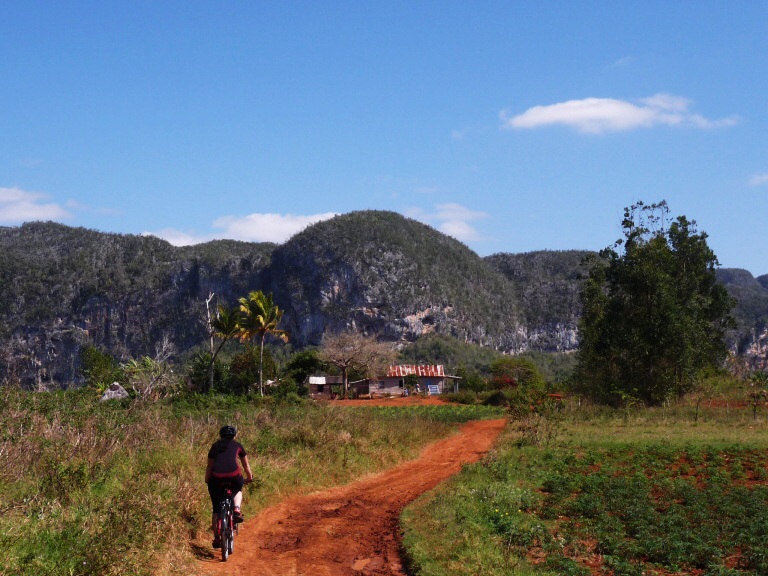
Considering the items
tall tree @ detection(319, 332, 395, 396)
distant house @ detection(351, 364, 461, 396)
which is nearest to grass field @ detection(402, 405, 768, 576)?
tall tree @ detection(319, 332, 395, 396)

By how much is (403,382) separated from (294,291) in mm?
78582

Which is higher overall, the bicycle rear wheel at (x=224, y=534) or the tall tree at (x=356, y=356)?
the tall tree at (x=356, y=356)

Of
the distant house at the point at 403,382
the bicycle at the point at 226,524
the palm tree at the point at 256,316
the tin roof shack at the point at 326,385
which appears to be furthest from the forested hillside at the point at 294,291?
the bicycle at the point at 226,524

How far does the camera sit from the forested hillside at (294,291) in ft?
500

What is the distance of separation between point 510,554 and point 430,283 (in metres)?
148

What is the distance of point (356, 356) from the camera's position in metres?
→ 82.4

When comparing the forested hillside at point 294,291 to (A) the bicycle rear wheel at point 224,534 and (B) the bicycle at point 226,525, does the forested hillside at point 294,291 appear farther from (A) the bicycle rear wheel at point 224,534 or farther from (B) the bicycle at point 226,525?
(A) the bicycle rear wheel at point 224,534

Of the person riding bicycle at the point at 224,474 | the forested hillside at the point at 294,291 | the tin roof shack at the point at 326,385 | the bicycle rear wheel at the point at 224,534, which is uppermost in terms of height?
the forested hillside at the point at 294,291

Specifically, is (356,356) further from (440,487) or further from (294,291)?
(294,291)

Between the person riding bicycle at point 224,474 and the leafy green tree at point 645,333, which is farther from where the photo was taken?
the leafy green tree at point 645,333

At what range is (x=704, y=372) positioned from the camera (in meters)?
50.0

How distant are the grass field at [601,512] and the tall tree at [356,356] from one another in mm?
57586

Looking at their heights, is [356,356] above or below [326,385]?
above

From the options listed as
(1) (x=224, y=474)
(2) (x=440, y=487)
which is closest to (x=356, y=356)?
(2) (x=440, y=487)
